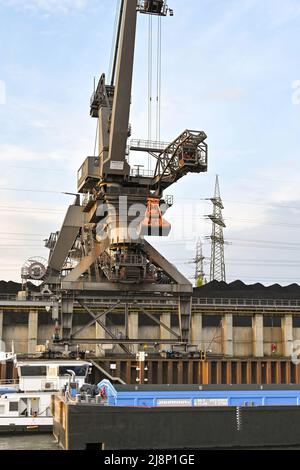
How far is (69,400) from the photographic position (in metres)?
23.3

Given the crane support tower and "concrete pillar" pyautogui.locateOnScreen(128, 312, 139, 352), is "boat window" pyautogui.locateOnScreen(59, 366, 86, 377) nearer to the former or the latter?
the crane support tower

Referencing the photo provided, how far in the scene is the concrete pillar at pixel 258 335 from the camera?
203 ft

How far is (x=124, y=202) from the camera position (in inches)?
1574

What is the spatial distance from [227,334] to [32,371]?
35.1 m

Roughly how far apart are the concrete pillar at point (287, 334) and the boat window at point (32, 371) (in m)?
38.7

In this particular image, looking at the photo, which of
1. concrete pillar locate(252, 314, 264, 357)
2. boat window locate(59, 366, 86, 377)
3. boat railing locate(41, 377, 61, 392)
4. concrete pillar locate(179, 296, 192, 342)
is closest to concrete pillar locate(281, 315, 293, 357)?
concrete pillar locate(252, 314, 264, 357)

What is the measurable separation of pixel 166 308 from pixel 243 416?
36.3m

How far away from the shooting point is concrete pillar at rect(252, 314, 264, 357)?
→ 61.8m

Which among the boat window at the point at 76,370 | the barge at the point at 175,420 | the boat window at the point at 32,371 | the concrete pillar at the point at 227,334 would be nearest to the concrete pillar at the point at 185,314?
the boat window at the point at 76,370

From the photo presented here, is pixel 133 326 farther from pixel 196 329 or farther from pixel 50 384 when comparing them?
pixel 50 384

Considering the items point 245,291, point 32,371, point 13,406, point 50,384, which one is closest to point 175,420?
point 50,384

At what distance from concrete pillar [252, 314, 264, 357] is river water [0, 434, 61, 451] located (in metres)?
37.8

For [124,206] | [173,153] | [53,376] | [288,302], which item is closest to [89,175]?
[124,206]

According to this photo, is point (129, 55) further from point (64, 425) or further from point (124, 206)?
point (64, 425)
